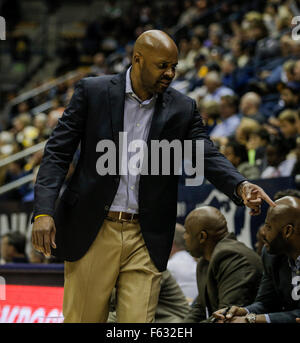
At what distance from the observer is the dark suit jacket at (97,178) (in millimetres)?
2559

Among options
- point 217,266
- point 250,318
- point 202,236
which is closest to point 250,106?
point 202,236

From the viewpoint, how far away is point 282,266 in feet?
10.4

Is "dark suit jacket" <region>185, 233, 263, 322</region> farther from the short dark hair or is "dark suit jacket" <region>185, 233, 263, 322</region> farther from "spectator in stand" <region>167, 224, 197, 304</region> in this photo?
the short dark hair

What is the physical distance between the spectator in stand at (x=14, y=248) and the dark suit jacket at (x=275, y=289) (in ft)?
10.7

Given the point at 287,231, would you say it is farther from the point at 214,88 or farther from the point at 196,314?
the point at 214,88

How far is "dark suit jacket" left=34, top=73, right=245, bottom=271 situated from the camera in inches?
101

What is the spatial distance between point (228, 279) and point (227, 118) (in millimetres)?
3495

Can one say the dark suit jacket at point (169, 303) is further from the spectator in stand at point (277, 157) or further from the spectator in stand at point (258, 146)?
the spectator in stand at point (258, 146)

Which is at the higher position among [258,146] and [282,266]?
[258,146]

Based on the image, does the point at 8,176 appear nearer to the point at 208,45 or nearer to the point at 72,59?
the point at 208,45

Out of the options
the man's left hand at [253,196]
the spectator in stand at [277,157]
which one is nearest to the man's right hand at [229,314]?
the man's left hand at [253,196]

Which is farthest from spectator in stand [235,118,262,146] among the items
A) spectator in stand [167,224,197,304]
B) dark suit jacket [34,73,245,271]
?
dark suit jacket [34,73,245,271]
